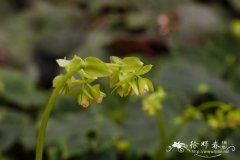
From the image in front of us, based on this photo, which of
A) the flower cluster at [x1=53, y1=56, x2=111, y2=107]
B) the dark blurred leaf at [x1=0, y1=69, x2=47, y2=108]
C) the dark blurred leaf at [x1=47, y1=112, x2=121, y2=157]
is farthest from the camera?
the dark blurred leaf at [x1=0, y1=69, x2=47, y2=108]

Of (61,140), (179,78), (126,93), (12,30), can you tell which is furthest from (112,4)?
(126,93)

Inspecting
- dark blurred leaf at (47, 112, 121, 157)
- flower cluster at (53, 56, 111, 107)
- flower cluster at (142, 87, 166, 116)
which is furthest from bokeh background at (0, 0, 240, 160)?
flower cluster at (53, 56, 111, 107)

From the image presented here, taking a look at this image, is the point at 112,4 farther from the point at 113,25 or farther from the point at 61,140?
the point at 61,140

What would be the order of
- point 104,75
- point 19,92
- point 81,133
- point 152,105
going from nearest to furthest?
point 104,75
point 152,105
point 81,133
point 19,92

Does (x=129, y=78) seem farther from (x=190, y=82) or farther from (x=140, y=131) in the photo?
(x=190, y=82)

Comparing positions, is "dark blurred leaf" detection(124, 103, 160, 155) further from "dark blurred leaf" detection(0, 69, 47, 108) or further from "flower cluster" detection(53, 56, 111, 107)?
"flower cluster" detection(53, 56, 111, 107)

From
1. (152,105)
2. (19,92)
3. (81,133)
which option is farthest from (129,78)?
(19,92)

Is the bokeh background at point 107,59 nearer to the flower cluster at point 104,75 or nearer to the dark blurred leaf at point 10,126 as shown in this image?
the dark blurred leaf at point 10,126
